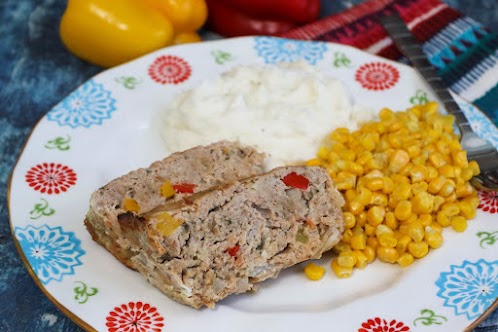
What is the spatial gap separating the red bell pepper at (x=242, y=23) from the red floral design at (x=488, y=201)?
342 centimetres

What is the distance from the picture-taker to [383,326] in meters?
4.93

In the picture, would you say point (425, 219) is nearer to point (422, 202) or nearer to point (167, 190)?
point (422, 202)

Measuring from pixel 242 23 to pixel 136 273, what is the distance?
400 centimetres

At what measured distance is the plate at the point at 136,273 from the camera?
495cm

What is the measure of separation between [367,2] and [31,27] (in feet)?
12.4

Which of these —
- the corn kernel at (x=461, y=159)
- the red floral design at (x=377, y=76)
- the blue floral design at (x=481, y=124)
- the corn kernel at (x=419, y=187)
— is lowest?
the red floral design at (x=377, y=76)

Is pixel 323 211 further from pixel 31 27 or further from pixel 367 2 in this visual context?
pixel 31 27

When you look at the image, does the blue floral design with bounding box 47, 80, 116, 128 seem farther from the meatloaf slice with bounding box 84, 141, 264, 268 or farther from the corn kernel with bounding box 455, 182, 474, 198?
the corn kernel with bounding box 455, 182, 474, 198

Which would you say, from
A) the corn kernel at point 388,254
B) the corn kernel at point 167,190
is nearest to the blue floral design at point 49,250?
the corn kernel at point 167,190

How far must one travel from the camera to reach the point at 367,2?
834 centimetres

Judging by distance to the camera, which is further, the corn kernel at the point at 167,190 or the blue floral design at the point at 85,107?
the blue floral design at the point at 85,107

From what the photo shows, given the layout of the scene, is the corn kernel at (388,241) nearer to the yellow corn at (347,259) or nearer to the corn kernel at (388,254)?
the corn kernel at (388,254)

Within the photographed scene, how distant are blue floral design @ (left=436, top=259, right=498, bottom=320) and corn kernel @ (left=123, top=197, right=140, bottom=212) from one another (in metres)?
2.16

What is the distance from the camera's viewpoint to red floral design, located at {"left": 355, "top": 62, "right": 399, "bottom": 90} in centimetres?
704
